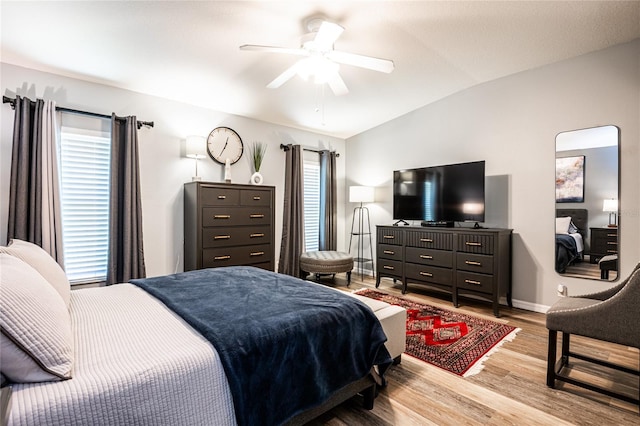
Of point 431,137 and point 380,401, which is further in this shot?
point 431,137

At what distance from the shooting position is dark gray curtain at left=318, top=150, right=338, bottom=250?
17.3ft

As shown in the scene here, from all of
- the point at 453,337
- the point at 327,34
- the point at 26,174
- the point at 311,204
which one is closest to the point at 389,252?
the point at 311,204

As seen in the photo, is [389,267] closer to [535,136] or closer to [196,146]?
[535,136]

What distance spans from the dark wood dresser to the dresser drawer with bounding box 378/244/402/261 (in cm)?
154

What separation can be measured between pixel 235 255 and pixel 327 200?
202cm

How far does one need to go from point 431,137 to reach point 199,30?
3189mm

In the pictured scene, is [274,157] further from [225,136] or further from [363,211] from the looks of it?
[363,211]

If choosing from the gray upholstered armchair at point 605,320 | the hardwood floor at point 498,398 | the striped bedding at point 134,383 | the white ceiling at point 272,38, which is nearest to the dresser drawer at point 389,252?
the hardwood floor at point 498,398

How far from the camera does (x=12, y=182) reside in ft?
9.13

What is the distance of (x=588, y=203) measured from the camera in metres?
3.17

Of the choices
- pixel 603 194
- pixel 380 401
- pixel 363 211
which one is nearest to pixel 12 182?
pixel 380 401

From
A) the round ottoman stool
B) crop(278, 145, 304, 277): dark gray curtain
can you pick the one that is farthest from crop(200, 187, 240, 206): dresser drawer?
the round ottoman stool

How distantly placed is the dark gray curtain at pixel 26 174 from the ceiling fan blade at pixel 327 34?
2609 mm

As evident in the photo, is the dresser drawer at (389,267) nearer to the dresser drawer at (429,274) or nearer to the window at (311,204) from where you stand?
the dresser drawer at (429,274)
